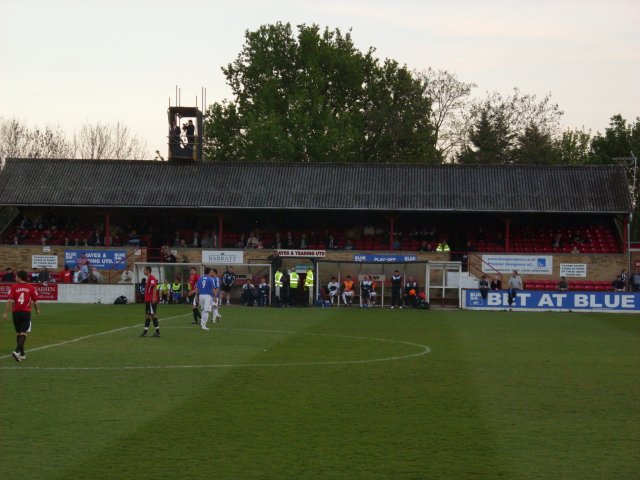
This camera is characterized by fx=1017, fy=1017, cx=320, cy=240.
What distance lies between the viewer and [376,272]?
48.2m

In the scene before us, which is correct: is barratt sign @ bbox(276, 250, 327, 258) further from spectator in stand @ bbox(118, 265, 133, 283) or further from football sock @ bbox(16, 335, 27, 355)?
football sock @ bbox(16, 335, 27, 355)

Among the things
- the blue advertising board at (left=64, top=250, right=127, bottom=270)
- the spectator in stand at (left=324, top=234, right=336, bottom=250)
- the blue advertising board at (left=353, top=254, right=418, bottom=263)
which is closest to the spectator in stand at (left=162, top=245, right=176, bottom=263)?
the blue advertising board at (left=64, top=250, right=127, bottom=270)

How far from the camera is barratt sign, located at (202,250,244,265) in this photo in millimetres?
49388

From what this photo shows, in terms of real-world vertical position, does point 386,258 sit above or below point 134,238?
below

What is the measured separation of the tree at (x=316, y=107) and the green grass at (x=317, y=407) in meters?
46.0

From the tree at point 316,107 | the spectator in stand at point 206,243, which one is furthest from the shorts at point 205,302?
the tree at point 316,107

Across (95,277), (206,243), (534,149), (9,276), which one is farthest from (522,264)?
(534,149)

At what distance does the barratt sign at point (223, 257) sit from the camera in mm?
49388

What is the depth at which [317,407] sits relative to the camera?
15273 mm

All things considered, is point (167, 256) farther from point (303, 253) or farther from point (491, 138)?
point (491, 138)

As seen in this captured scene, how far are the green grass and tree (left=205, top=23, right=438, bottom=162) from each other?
4597 centimetres

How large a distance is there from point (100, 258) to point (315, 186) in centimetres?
1178

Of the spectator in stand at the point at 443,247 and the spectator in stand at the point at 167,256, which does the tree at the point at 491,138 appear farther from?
the spectator in stand at the point at 167,256

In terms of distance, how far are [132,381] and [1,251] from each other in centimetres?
3563
